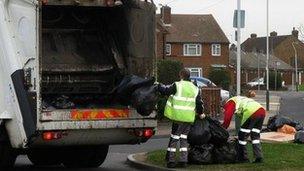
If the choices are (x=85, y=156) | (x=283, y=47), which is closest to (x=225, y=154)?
(x=85, y=156)

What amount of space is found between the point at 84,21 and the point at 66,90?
128 centimetres

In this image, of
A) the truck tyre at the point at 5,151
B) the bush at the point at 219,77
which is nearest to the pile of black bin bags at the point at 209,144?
the truck tyre at the point at 5,151

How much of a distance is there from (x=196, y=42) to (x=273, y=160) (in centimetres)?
5392

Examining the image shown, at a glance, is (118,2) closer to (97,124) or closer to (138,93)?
(138,93)

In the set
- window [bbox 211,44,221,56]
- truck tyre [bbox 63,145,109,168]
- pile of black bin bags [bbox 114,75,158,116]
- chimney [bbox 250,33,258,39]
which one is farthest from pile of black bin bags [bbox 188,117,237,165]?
chimney [bbox 250,33,258,39]

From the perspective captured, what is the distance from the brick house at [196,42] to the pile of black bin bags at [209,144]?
172 feet

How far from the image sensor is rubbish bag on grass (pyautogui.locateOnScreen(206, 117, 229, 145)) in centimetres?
1067

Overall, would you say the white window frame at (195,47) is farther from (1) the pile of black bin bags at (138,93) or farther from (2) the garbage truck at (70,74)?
(1) the pile of black bin bags at (138,93)

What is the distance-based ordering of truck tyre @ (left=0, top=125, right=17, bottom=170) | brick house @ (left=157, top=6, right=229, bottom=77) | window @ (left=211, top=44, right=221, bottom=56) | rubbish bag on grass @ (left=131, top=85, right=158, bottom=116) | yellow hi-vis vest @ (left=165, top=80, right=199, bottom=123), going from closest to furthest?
truck tyre @ (left=0, top=125, right=17, bottom=170) → rubbish bag on grass @ (left=131, top=85, right=158, bottom=116) → yellow hi-vis vest @ (left=165, top=80, right=199, bottom=123) → brick house @ (left=157, top=6, right=229, bottom=77) → window @ (left=211, top=44, right=221, bottom=56)

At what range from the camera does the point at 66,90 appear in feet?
32.9

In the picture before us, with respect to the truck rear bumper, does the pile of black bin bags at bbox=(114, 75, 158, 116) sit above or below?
above

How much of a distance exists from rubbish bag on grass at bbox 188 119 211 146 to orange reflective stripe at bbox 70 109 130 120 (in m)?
1.47

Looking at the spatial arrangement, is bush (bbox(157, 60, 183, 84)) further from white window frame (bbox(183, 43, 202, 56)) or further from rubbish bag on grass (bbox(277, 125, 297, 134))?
white window frame (bbox(183, 43, 202, 56))

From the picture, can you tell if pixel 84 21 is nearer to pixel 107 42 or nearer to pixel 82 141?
pixel 107 42
